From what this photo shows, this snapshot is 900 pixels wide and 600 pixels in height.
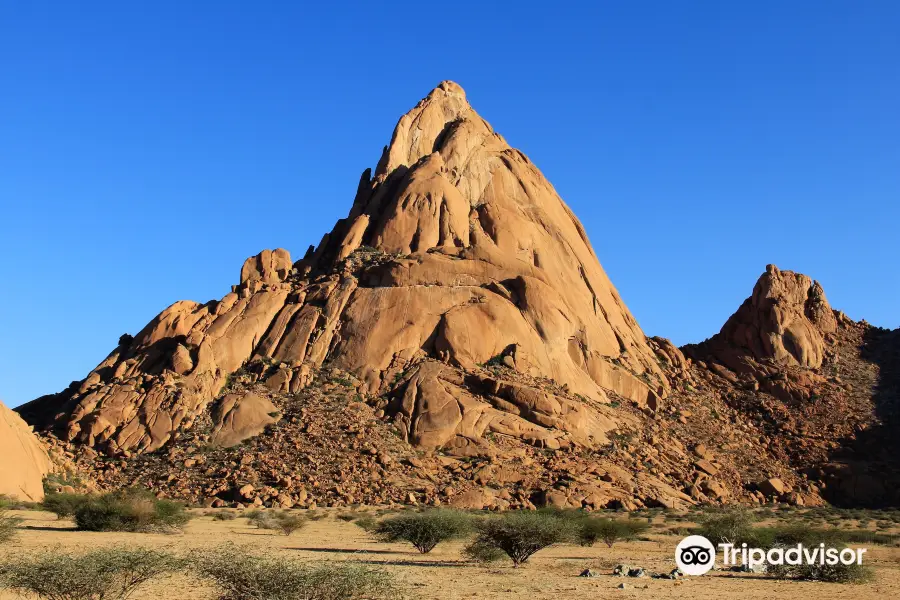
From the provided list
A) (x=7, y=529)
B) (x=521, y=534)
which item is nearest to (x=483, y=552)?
(x=521, y=534)

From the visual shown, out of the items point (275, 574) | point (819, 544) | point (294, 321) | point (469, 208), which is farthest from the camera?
point (469, 208)

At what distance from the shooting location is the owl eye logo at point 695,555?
1325 inches

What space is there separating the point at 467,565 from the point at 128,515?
18303 millimetres

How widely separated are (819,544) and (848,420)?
1715 inches

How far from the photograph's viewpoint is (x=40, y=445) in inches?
2194

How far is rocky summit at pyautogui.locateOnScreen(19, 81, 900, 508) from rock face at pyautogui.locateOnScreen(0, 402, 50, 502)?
413cm

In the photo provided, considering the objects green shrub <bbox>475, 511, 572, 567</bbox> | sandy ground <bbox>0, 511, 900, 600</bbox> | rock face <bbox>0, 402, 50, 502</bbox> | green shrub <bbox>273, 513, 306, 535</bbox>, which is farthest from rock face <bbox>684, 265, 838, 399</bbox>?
rock face <bbox>0, 402, 50, 502</bbox>

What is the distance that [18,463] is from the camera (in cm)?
4988

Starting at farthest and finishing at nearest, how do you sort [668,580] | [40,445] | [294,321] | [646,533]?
[294,321] → [40,445] → [646,533] → [668,580]

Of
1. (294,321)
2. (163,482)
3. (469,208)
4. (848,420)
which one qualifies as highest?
(469,208)

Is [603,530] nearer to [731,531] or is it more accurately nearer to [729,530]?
[729,530]

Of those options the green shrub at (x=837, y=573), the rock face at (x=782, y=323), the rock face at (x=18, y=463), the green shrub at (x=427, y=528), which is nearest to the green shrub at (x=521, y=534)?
the green shrub at (x=427, y=528)

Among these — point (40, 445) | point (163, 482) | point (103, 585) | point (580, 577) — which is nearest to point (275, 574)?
point (103, 585)

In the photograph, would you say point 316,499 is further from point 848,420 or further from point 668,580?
point 848,420
